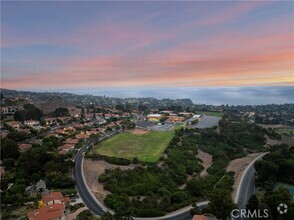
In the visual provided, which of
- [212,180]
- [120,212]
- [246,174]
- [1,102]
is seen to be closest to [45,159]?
[120,212]

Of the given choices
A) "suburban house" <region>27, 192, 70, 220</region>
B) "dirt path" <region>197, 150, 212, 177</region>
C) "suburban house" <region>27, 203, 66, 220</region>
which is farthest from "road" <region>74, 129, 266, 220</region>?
"dirt path" <region>197, 150, 212, 177</region>

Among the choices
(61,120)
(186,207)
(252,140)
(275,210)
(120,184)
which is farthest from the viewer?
(61,120)

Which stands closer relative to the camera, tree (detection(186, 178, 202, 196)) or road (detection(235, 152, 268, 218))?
road (detection(235, 152, 268, 218))

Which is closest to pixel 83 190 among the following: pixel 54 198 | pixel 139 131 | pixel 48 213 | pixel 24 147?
pixel 54 198

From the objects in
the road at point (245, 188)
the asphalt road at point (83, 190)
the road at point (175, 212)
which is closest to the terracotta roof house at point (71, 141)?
the asphalt road at point (83, 190)

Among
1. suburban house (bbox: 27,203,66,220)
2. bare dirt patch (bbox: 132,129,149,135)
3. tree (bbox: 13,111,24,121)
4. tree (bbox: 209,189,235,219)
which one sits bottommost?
suburban house (bbox: 27,203,66,220)

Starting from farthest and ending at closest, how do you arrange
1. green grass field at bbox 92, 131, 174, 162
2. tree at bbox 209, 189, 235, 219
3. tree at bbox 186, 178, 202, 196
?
green grass field at bbox 92, 131, 174, 162, tree at bbox 186, 178, 202, 196, tree at bbox 209, 189, 235, 219

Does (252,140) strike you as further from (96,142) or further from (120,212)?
(120,212)

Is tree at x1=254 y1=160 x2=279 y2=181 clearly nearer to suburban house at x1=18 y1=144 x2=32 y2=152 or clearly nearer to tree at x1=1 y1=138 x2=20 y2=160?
tree at x1=1 y1=138 x2=20 y2=160
